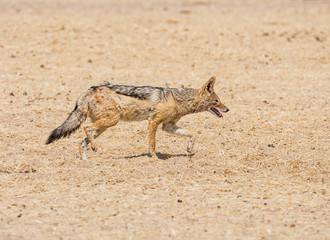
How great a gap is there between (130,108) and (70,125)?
1076mm

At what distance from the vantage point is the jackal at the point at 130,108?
990cm

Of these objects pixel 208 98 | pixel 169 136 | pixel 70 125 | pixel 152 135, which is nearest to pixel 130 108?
pixel 152 135

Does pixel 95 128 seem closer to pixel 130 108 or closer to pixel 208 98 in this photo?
pixel 130 108

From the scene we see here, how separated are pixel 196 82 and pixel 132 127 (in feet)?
13.6

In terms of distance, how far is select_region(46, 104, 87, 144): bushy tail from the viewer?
32.2 ft

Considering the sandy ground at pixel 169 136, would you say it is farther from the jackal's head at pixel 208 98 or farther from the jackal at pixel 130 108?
the jackal's head at pixel 208 98

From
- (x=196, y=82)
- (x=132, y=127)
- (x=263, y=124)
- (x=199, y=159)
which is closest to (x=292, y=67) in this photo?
(x=196, y=82)

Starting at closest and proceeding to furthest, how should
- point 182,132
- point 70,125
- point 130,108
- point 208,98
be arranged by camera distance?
point 70,125 → point 130,108 → point 182,132 → point 208,98

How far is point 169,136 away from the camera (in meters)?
11.8

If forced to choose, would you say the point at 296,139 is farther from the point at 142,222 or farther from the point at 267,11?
the point at 267,11

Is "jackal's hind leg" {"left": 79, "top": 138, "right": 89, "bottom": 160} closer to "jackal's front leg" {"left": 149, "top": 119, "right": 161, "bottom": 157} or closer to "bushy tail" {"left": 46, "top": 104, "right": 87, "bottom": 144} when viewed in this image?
"bushy tail" {"left": 46, "top": 104, "right": 87, "bottom": 144}

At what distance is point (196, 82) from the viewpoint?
1588 cm

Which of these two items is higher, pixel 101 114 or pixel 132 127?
pixel 101 114

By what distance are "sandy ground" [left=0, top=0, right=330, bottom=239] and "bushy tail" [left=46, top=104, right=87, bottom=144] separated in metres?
0.46
